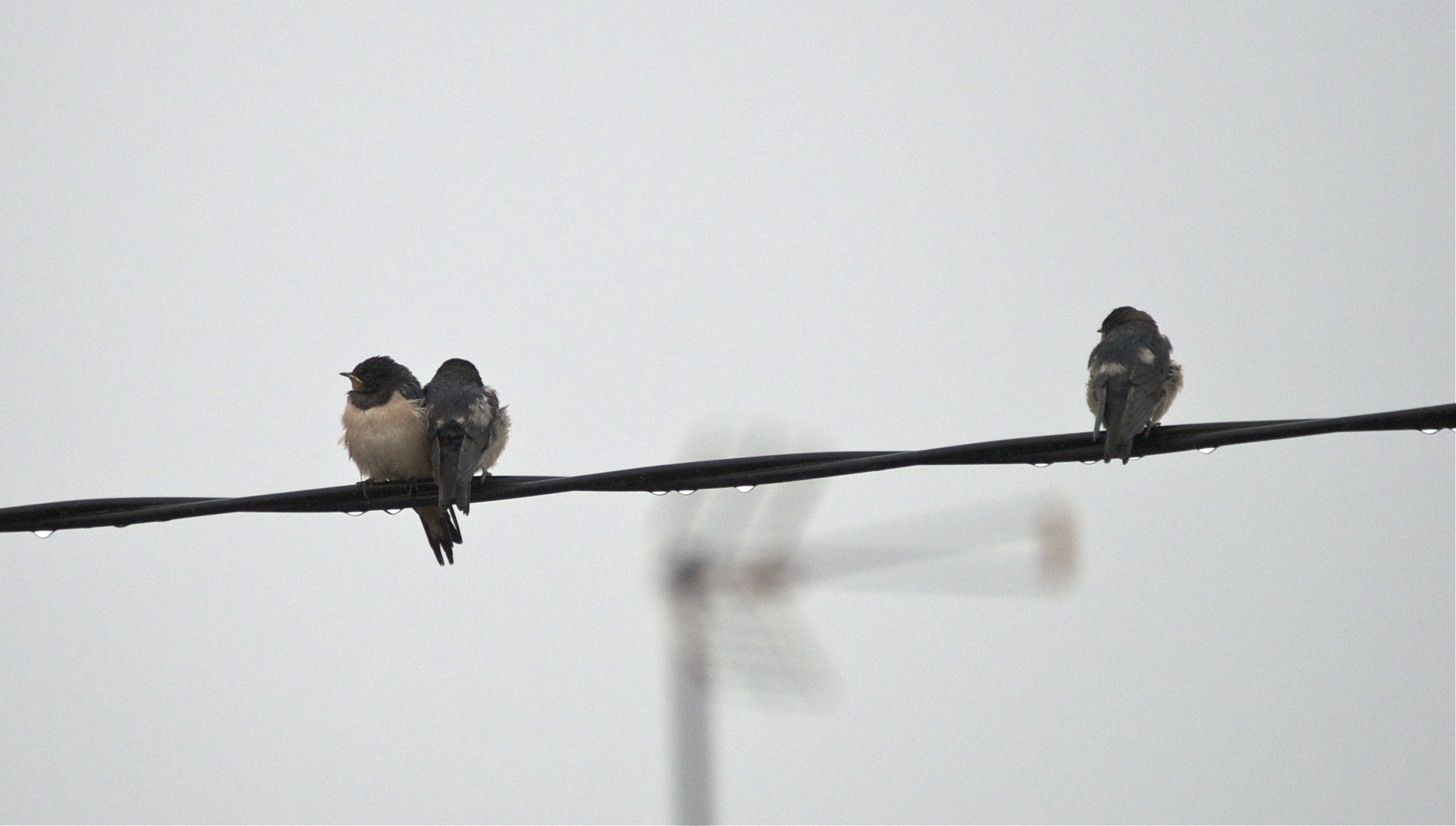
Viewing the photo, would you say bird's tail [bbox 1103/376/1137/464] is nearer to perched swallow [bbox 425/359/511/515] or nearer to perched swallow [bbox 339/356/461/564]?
perched swallow [bbox 425/359/511/515]

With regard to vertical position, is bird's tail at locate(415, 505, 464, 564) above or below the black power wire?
above

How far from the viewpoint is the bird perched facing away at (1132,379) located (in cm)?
658

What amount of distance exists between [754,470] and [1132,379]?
8.97 feet

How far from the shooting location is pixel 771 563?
42.9 feet

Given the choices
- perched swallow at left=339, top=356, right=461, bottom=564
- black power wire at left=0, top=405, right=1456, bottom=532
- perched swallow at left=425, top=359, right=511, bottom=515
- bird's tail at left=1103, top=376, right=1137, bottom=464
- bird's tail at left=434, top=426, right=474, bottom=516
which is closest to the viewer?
black power wire at left=0, top=405, right=1456, bottom=532

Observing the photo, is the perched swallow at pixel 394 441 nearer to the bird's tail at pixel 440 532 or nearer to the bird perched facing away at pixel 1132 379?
the bird's tail at pixel 440 532

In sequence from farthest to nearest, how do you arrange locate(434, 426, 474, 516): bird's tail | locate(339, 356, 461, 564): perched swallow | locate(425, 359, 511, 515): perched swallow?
1. locate(339, 356, 461, 564): perched swallow
2. locate(425, 359, 511, 515): perched swallow
3. locate(434, 426, 474, 516): bird's tail

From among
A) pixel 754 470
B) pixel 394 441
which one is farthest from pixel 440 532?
pixel 754 470

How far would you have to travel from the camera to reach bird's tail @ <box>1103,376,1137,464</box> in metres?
5.29

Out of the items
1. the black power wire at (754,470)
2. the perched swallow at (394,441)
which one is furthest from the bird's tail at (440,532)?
the black power wire at (754,470)

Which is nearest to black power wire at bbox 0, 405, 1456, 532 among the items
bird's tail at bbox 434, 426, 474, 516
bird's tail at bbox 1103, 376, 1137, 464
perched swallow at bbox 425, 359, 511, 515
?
bird's tail at bbox 1103, 376, 1137, 464

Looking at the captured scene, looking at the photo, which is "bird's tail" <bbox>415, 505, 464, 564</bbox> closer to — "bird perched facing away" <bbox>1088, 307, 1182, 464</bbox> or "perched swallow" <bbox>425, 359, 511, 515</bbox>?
"perched swallow" <bbox>425, 359, 511, 515</bbox>

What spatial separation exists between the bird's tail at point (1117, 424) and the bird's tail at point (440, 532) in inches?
138

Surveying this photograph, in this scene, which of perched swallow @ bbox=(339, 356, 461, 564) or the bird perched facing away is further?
perched swallow @ bbox=(339, 356, 461, 564)
